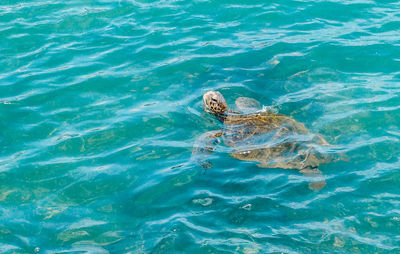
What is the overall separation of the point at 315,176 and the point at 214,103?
3045 millimetres

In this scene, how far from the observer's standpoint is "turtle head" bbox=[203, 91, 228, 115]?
1003 cm

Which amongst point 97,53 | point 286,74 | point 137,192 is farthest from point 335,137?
point 97,53

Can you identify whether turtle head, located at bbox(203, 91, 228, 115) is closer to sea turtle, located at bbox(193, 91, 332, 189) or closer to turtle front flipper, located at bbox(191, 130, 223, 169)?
sea turtle, located at bbox(193, 91, 332, 189)

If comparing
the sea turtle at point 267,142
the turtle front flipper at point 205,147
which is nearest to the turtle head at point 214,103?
the sea turtle at point 267,142

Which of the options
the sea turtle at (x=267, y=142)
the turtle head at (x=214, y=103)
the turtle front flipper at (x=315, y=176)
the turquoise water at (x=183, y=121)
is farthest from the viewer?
the turtle head at (x=214, y=103)

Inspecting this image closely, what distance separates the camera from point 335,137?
9289mm

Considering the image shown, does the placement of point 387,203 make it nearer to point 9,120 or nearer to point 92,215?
point 92,215

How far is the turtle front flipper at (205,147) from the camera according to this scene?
8.65 m

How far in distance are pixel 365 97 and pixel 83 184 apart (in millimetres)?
6709

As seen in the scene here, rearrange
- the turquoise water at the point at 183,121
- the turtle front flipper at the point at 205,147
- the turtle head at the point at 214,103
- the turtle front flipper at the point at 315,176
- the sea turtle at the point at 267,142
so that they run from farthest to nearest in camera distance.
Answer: the turtle head at the point at 214,103 → the turtle front flipper at the point at 205,147 → the sea turtle at the point at 267,142 → the turtle front flipper at the point at 315,176 → the turquoise water at the point at 183,121

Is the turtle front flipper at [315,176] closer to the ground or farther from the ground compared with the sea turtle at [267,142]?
closer to the ground

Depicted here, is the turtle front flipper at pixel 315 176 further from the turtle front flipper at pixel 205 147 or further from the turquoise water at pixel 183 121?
the turtle front flipper at pixel 205 147

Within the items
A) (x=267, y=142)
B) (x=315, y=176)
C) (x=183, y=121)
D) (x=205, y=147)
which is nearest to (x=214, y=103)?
(x=183, y=121)

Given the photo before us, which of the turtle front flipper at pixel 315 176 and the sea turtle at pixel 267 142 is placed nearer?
the turtle front flipper at pixel 315 176
